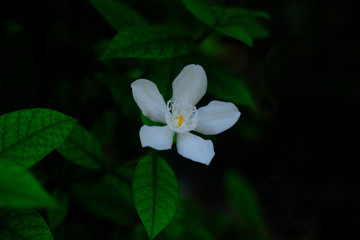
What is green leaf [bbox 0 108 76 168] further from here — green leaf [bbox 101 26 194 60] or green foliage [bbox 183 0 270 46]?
green foliage [bbox 183 0 270 46]

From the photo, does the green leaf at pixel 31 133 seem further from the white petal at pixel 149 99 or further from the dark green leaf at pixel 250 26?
the dark green leaf at pixel 250 26

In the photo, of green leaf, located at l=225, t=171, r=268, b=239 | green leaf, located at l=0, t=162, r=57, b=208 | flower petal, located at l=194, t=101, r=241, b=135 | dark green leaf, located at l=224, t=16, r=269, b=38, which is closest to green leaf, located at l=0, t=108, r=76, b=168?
green leaf, located at l=0, t=162, r=57, b=208

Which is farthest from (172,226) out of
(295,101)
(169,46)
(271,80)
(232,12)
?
(295,101)

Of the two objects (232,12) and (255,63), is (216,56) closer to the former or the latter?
(255,63)

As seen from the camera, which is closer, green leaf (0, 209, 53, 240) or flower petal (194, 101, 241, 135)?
green leaf (0, 209, 53, 240)

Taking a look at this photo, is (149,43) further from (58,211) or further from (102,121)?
(58,211)

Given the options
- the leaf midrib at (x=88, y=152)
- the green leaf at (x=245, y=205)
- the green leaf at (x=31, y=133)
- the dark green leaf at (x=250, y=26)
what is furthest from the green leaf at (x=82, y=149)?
the green leaf at (x=245, y=205)

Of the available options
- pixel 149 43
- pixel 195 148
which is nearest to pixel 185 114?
pixel 195 148
